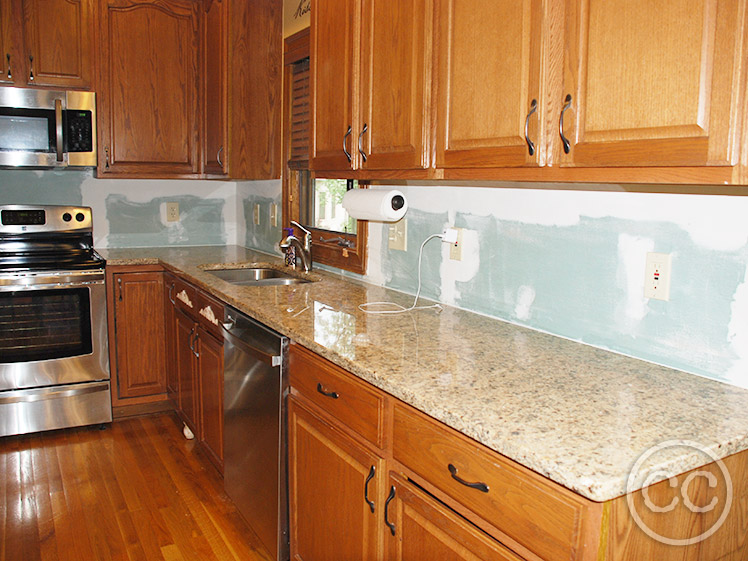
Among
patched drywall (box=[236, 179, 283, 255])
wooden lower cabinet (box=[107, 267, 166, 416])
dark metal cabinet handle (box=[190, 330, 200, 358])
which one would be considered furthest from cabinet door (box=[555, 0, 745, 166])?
wooden lower cabinet (box=[107, 267, 166, 416])

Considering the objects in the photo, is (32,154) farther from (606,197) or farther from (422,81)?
(606,197)

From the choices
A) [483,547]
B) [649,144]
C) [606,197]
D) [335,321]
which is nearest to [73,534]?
[335,321]

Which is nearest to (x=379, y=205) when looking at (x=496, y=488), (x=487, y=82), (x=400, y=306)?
(x=400, y=306)

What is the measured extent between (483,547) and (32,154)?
9.86 feet

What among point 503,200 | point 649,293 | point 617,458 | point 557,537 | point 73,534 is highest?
point 503,200

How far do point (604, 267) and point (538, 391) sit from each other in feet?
1.51

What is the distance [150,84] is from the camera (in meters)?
3.50

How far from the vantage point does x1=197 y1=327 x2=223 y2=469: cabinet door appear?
8.50ft

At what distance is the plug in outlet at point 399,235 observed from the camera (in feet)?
7.98

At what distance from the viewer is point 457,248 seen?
2.15 meters

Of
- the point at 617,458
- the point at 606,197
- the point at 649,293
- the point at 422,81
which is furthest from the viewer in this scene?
the point at 422,81

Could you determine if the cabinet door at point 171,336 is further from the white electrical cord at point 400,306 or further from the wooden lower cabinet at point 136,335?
the white electrical cord at point 400,306

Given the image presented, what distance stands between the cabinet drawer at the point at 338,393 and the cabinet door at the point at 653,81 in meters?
0.71

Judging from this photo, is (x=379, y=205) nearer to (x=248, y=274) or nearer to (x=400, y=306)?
(x=400, y=306)
